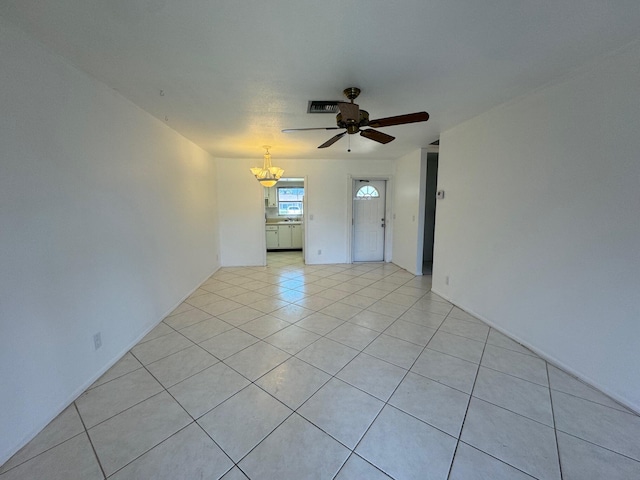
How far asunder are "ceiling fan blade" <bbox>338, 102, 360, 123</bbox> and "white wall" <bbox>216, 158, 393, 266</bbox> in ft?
11.2

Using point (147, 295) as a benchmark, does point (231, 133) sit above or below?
above

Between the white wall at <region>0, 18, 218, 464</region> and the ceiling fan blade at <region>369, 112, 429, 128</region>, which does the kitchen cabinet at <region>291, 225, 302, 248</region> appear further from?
the ceiling fan blade at <region>369, 112, 429, 128</region>

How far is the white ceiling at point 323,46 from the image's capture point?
134cm

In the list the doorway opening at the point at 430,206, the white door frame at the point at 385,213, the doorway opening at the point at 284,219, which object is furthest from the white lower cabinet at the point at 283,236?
the doorway opening at the point at 430,206

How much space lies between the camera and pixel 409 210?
502cm

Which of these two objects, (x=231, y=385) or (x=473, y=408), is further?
(x=231, y=385)

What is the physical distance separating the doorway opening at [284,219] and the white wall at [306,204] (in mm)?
1529

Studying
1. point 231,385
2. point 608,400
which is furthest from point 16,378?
point 608,400

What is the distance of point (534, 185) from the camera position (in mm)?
2289

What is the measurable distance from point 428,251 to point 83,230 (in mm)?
6496

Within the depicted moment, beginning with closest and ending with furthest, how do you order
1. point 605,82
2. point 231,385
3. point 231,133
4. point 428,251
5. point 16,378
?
point 16,378
point 605,82
point 231,385
point 231,133
point 428,251

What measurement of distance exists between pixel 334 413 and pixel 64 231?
218cm

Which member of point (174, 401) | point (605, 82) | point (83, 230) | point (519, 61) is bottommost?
point (174, 401)

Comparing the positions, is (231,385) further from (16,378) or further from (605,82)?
(605,82)
